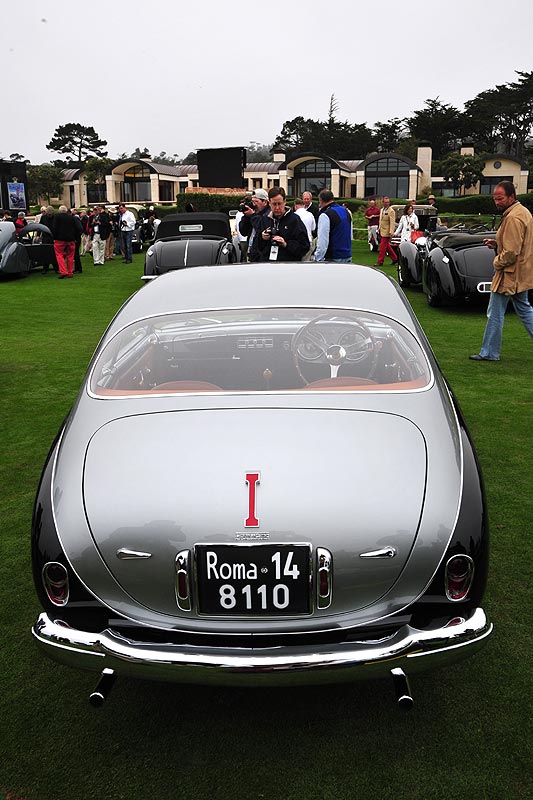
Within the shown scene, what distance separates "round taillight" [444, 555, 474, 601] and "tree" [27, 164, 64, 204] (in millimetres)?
82388

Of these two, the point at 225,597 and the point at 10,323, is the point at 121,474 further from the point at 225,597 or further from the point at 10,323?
the point at 10,323

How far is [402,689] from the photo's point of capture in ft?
7.59

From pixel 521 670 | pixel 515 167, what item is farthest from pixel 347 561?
pixel 515 167

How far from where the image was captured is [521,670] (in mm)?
2760

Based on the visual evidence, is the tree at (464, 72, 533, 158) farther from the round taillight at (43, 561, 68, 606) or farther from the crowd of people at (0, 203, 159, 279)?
the round taillight at (43, 561, 68, 606)

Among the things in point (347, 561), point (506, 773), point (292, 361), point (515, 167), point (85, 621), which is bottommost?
point (506, 773)

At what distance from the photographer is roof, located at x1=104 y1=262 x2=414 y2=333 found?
334 cm

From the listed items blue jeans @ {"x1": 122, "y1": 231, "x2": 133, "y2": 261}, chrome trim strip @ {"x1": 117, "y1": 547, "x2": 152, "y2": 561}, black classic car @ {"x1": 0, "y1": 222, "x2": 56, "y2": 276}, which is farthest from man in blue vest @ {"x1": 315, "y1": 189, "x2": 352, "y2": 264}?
blue jeans @ {"x1": 122, "y1": 231, "x2": 133, "y2": 261}

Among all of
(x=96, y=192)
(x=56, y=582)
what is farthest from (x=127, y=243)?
(x=96, y=192)

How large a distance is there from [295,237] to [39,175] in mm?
77218

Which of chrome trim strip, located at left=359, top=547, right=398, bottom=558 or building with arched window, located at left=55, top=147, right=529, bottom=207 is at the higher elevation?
building with arched window, located at left=55, top=147, right=529, bottom=207

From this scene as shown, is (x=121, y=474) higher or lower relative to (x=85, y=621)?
higher

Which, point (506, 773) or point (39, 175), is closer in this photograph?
point (506, 773)

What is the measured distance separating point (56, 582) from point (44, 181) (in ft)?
274
